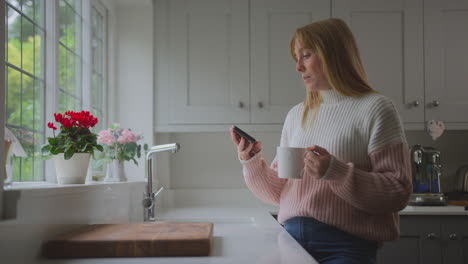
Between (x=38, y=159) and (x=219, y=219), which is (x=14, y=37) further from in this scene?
(x=219, y=219)

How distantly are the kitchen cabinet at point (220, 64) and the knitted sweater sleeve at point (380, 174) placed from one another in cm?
141

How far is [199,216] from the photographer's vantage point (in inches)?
96.6

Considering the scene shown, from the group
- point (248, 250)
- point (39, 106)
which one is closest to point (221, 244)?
point (248, 250)

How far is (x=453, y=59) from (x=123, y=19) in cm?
190

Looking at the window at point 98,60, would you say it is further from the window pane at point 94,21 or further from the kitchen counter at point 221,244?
the kitchen counter at point 221,244

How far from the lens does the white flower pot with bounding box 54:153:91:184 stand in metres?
1.66

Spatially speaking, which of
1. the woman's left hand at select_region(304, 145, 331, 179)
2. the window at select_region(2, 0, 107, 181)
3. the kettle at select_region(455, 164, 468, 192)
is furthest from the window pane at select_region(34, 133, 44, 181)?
the kettle at select_region(455, 164, 468, 192)

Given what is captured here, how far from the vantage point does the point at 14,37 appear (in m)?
1.63

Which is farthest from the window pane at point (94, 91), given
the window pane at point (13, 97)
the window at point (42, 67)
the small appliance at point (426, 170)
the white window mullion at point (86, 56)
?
the small appliance at point (426, 170)

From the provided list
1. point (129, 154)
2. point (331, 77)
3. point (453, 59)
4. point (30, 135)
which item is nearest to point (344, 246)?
point (331, 77)

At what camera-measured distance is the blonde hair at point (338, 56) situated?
1.51 m

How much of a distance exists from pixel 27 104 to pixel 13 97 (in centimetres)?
12

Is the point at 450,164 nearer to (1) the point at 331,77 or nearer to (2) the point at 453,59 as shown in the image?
(2) the point at 453,59

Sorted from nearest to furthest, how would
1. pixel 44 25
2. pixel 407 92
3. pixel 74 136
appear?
pixel 74 136 < pixel 44 25 < pixel 407 92
